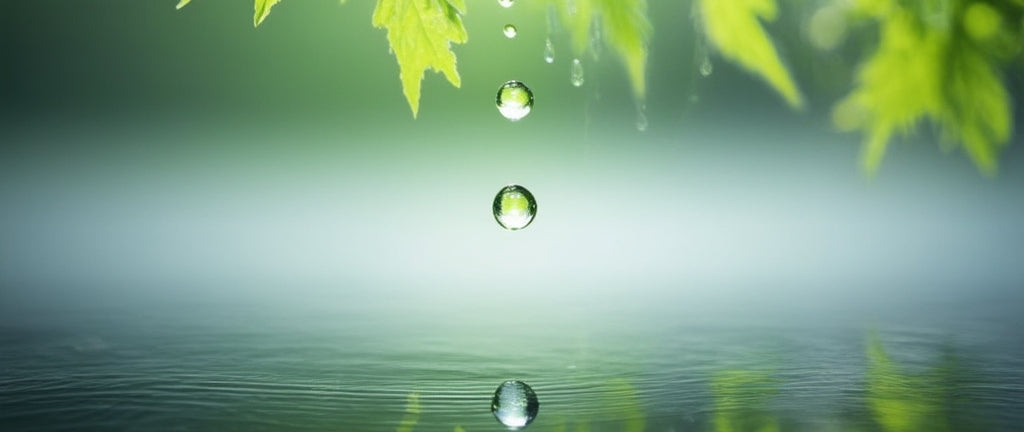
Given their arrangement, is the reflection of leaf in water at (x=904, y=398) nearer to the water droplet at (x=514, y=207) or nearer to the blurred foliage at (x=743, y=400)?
the blurred foliage at (x=743, y=400)

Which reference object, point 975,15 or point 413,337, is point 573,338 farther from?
point 975,15

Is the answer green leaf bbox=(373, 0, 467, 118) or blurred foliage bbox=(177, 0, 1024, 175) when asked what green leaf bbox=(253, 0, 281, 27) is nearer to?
blurred foliage bbox=(177, 0, 1024, 175)

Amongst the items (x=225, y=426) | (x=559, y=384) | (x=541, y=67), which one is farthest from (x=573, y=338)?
(x=541, y=67)

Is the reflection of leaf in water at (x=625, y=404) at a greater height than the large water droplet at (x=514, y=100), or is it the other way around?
the large water droplet at (x=514, y=100)

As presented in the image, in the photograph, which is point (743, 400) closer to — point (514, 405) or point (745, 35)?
point (514, 405)

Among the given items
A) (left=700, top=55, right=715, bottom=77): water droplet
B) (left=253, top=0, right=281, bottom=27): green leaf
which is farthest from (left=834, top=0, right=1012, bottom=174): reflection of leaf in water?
(left=253, top=0, right=281, bottom=27): green leaf

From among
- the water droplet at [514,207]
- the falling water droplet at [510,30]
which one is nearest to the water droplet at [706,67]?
the falling water droplet at [510,30]
